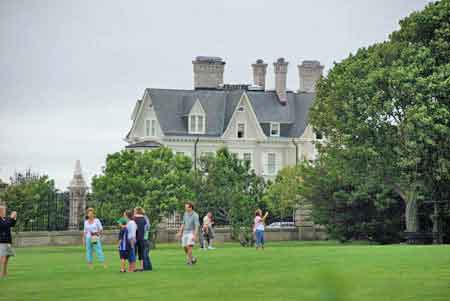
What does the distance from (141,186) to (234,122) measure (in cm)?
4771

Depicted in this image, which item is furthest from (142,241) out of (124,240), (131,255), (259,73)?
(259,73)

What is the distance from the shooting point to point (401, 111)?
6475cm

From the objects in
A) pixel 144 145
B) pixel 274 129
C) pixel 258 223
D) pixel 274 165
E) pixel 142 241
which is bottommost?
pixel 142 241

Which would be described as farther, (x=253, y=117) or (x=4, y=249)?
(x=253, y=117)

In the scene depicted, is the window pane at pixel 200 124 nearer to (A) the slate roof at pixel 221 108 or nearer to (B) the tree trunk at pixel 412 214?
Answer: (A) the slate roof at pixel 221 108

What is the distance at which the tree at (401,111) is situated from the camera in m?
61.2

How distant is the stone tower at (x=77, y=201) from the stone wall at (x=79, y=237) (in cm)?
210

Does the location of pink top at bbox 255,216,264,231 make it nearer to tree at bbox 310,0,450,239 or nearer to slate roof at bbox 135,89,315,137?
tree at bbox 310,0,450,239

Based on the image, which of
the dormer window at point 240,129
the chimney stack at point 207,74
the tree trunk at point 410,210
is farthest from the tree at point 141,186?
the chimney stack at point 207,74

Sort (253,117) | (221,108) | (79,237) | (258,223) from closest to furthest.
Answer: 1. (258,223)
2. (79,237)
3. (253,117)
4. (221,108)

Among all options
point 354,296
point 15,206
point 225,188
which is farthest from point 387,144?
point 354,296

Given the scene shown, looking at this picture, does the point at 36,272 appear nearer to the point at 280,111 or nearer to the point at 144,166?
the point at 144,166

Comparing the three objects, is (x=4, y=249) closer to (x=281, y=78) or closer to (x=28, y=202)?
(x=28, y=202)

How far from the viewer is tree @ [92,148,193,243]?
64.3 meters
